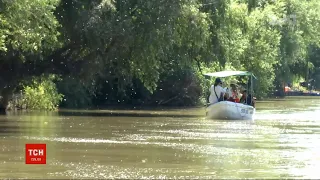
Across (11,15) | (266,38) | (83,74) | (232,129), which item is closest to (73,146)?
(11,15)

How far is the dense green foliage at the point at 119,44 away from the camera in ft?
117

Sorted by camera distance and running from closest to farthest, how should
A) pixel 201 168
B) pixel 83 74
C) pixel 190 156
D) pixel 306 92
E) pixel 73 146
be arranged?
1. pixel 201 168
2. pixel 190 156
3. pixel 73 146
4. pixel 83 74
5. pixel 306 92

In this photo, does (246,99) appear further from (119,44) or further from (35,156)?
(35,156)

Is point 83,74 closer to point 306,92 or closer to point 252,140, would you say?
point 252,140

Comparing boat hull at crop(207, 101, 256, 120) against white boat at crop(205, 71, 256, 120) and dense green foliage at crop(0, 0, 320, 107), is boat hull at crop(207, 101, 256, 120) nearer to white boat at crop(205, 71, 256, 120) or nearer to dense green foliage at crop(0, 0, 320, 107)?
white boat at crop(205, 71, 256, 120)

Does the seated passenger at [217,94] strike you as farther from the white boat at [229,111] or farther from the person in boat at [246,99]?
the person in boat at [246,99]

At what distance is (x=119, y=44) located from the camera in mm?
40250

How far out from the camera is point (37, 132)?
30.4 metres

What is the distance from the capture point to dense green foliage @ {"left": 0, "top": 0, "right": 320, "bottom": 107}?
117 feet

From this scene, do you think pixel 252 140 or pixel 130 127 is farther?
pixel 130 127

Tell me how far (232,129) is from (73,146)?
1112 centimetres
